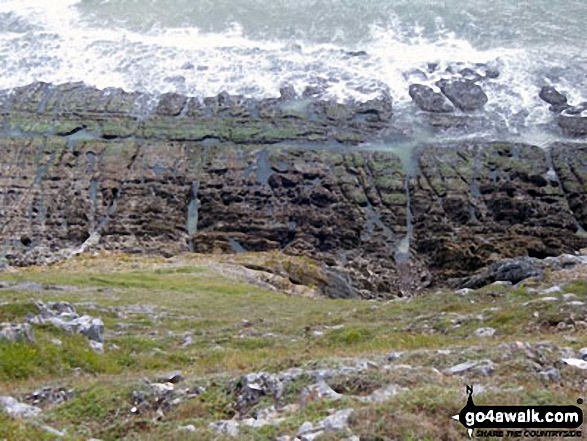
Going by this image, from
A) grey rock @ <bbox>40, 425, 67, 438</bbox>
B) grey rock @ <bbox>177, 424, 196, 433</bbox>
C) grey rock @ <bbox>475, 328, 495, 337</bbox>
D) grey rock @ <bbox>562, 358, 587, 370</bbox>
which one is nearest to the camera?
grey rock @ <bbox>40, 425, 67, 438</bbox>

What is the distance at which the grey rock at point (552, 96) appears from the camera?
97.1 meters

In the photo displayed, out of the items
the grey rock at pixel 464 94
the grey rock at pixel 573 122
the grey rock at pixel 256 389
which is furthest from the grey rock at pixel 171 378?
the grey rock at pixel 573 122

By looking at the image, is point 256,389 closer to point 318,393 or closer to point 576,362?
point 318,393

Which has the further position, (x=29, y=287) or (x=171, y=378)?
(x=29, y=287)

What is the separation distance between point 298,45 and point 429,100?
29.0 m

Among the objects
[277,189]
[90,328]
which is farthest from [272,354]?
[277,189]

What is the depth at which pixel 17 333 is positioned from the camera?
18.4 m

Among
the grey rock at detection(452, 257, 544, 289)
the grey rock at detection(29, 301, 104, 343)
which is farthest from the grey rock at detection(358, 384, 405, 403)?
the grey rock at detection(452, 257, 544, 289)

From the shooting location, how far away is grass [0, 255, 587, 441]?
480 inches

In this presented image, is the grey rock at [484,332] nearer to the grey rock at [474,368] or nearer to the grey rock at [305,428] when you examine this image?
the grey rock at [474,368]

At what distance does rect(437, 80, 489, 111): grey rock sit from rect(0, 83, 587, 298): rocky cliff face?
10.7 m

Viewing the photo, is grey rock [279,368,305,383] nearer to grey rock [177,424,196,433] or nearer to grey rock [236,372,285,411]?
grey rock [236,372,285,411]

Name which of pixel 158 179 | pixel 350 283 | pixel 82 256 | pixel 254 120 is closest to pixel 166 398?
pixel 350 283

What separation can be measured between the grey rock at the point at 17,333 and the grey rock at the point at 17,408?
4.10 m
